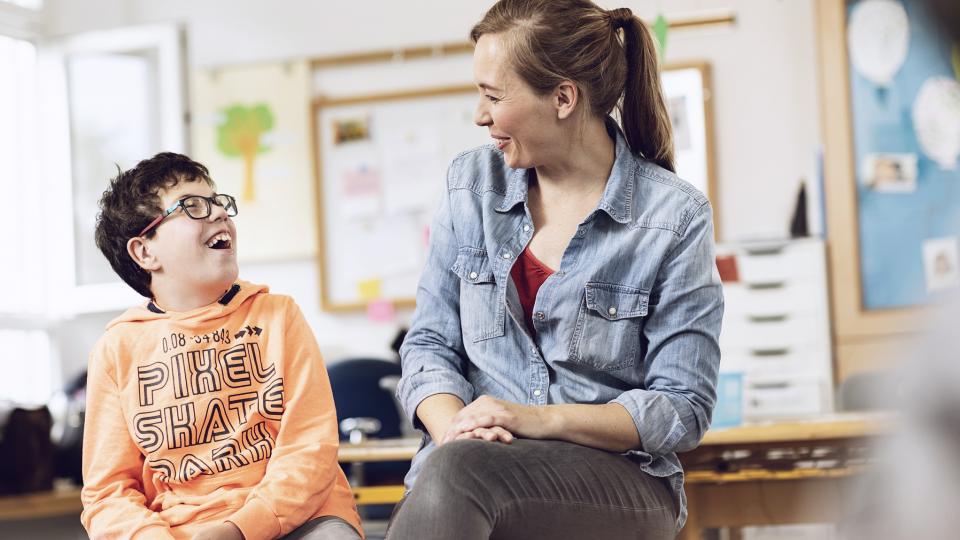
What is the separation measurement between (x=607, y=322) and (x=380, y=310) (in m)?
4.10

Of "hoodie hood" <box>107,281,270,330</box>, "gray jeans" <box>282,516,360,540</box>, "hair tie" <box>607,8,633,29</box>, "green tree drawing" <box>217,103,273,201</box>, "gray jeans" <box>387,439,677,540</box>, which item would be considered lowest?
"gray jeans" <box>282,516,360,540</box>

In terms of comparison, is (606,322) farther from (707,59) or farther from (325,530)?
(707,59)

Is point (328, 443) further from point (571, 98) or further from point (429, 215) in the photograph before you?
point (429, 215)

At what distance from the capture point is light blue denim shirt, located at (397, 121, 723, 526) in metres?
1.37

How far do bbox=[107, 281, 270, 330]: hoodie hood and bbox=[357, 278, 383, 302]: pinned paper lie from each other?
12.7 ft

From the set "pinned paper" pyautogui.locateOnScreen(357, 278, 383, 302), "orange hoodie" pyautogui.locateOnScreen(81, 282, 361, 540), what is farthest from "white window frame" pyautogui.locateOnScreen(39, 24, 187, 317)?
"orange hoodie" pyautogui.locateOnScreen(81, 282, 361, 540)

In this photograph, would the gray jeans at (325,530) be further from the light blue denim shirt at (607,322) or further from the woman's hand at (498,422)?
the woman's hand at (498,422)

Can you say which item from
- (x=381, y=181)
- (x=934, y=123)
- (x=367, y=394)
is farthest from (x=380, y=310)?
(x=934, y=123)

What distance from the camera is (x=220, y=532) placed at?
4.42ft

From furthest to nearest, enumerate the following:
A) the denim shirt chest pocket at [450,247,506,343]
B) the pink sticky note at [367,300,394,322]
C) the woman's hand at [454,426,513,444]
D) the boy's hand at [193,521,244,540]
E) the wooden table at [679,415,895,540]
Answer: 1. the pink sticky note at [367,300,394,322]
2. the wooden table at [679,415,895,540]
3. the denim shirt chest pocket at [450,247,506,343]
4. the boy's hand at [193,521,244,540]
5. the woman's hand at [454,426,513,444]

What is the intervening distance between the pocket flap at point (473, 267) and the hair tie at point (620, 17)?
1.16ft

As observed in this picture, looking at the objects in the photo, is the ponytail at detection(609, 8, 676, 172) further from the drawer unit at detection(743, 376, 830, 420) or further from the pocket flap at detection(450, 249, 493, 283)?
the drawer unit at detection(743, 376, 830, 420)


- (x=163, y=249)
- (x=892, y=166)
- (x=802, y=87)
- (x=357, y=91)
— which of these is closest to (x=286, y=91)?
(x=357, y=91)

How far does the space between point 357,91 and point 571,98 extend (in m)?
4.25
